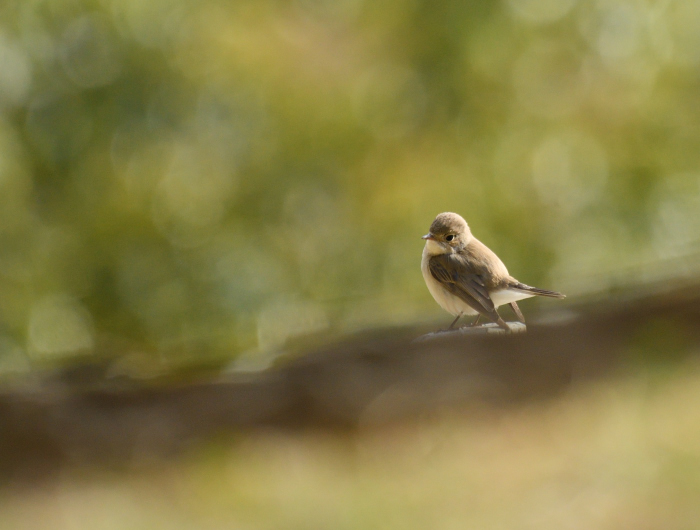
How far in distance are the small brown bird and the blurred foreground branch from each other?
0.21 meters

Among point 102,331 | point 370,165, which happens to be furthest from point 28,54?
point 370,165

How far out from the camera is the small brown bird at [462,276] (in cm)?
204

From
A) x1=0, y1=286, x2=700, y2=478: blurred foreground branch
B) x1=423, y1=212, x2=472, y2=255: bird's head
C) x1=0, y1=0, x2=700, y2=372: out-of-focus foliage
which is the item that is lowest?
x1=0, y1=286, x2=700, y2=478: blurred foreground branch

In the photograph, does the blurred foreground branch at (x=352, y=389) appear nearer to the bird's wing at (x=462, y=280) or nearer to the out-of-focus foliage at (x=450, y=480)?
the bird's wing at (x=462, y=280)

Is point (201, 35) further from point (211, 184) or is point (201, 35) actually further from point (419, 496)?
point (419, 496)

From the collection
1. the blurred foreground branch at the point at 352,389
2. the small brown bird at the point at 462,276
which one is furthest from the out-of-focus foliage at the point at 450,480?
the small brown bird at the point at 462,276

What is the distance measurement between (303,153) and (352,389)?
12.5 ft

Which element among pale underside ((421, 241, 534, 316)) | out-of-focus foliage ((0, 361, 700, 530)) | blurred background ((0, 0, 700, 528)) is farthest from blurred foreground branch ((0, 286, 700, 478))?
blurred background ((0, 0, 700, 528))

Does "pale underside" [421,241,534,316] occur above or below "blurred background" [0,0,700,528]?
below

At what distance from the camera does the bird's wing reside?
2033 millimetres

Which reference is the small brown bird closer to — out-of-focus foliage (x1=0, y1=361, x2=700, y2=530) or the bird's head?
the bird's head

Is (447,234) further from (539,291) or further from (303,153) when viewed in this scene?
(303,153)

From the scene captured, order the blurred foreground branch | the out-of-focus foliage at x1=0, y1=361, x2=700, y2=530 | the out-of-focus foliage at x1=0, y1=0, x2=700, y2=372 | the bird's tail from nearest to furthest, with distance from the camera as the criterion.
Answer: the bird's tail, the blurred foreground branch, the out-of-focus foliage at x1=0, y1=361, x2=700, y2=530, the out-of-focus foliage at x1=0, y1=0, x2=700, y2=372

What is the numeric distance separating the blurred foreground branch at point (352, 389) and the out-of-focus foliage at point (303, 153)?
92.0 inches
